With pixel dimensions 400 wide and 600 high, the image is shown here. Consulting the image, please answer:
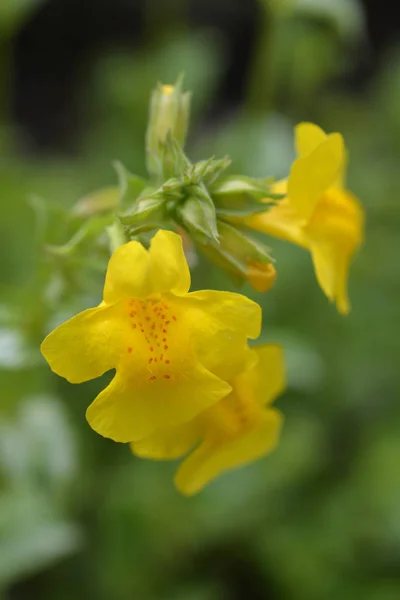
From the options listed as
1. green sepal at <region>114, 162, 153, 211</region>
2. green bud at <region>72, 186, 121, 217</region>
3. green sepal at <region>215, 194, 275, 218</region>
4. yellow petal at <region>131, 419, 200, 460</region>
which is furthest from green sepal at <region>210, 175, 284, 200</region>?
yellow petal at <region>131, 419, 200, 460</region>

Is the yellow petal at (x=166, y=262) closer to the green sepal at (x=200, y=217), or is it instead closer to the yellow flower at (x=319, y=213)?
the green sepal at (x=200, y=217)

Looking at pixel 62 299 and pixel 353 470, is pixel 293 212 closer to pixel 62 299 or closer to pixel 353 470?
pixel 62 299

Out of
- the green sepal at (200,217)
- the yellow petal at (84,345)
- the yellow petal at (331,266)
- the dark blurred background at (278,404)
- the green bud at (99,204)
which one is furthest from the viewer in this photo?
the dark blurred background at (278,404)

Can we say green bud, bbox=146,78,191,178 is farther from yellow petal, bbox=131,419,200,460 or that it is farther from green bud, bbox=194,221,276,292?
yellow petal, bbox=131,419,200,460

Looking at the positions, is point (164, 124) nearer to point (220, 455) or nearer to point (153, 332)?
point (153, 332)

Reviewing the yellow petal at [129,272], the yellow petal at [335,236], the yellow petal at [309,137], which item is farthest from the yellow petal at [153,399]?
the yellow petal at [309,137]

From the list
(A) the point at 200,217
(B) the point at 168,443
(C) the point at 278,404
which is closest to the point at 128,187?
(A) the point at 200,217

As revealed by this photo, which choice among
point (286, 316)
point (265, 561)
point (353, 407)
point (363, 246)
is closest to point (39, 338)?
point (265, 561)

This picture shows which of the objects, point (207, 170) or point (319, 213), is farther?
point (319, 213)
